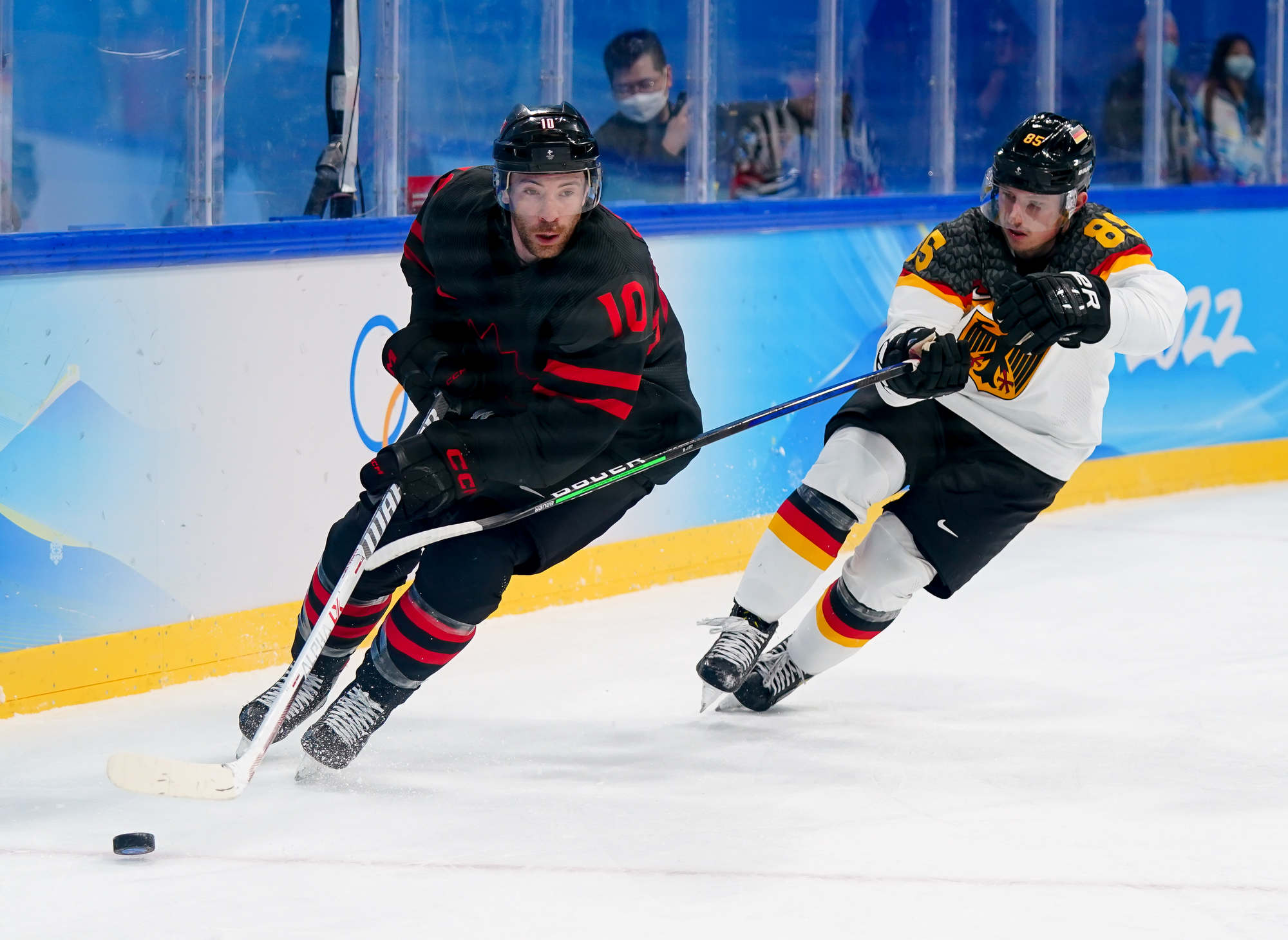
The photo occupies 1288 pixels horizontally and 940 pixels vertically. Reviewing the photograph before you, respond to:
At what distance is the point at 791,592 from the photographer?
116 inches

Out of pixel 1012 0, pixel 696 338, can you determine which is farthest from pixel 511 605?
pixel 1012 0

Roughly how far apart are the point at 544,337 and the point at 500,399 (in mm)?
144

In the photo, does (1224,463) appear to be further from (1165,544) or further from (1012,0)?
(1012,0)

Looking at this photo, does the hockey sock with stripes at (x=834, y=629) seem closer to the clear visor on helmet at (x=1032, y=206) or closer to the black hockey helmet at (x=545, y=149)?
the clear visor on helmet at (x=1032, y=206)

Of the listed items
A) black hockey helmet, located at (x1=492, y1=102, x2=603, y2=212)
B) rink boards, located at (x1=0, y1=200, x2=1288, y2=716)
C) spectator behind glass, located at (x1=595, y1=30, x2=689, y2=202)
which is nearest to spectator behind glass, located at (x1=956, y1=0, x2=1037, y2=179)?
rink boards, located at (x1=0, y1=200, x2=1288, y2=716)

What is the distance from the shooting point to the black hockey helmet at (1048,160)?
109 inches

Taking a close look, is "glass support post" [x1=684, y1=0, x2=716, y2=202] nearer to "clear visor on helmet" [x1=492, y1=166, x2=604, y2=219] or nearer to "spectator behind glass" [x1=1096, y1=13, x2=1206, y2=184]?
"spectator behind glass" [x1=1096, y1=13, x2=1206, y2=184]

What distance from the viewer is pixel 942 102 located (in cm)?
543

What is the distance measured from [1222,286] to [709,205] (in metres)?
2.10

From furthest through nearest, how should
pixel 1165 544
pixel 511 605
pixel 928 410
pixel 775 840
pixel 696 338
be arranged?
pixel 1165 544 → pixel 696 338 → pixel 511 605 → pixel 928 410 → pixel 775 840

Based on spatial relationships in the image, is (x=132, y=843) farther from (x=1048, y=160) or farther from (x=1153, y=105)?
(x=1153, y=105)

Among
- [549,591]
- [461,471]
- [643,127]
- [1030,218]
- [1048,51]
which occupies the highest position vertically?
[1048,51]

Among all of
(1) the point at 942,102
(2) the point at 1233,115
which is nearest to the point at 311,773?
(1) the point at 942,102

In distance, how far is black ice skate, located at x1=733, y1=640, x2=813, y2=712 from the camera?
320 cm
